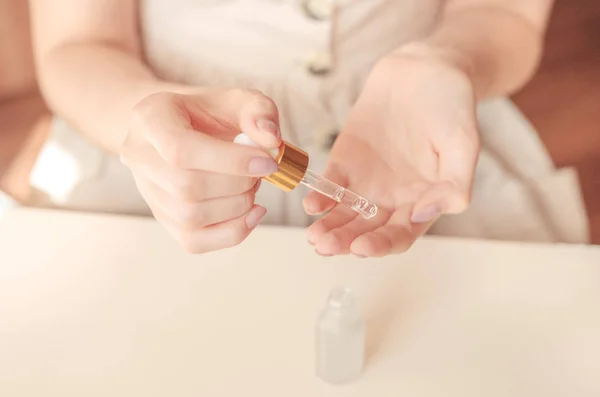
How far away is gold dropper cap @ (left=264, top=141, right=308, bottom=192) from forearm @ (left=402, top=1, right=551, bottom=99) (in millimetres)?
337

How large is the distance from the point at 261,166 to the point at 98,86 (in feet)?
1.14

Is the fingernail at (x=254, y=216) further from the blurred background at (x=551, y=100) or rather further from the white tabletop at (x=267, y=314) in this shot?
the blurred background at (x=551, y=100)

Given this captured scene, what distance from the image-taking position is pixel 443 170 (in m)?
0.50

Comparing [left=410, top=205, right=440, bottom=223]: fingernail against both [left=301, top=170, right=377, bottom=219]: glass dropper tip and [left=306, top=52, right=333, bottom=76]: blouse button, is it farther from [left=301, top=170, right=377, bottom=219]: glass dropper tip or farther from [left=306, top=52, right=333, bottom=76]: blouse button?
[left=306, top=52, right=333, bottom=76]: blouse button

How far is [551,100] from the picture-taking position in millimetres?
1366

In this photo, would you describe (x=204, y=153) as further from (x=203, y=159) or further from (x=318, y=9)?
(x=318, y=9)

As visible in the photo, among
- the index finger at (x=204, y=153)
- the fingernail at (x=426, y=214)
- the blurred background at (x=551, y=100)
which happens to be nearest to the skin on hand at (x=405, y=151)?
the fingernail at (x=426, y=214)

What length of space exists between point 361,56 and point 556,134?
742mm

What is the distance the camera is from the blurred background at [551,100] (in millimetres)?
951

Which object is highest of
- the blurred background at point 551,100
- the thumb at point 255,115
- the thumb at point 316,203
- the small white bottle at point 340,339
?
the thumb at point 255,115

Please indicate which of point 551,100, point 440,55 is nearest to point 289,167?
point 440,55

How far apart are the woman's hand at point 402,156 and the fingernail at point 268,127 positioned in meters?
0.11

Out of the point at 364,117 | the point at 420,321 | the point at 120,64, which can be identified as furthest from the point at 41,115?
the point at 420,321

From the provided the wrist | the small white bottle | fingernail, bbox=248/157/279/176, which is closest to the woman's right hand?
fingernail, bbox=248/157/279/176
